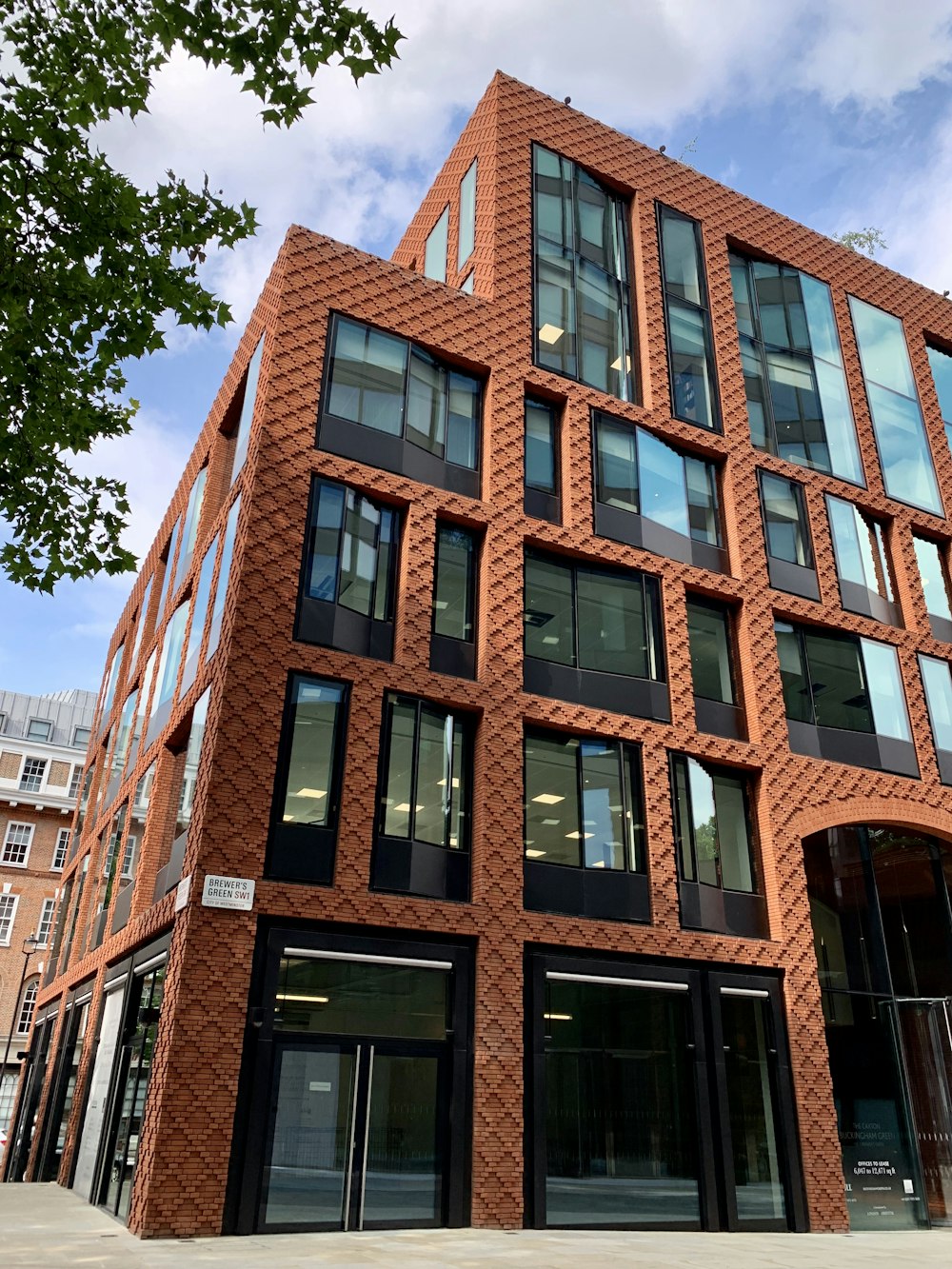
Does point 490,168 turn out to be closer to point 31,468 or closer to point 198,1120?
point 31,468

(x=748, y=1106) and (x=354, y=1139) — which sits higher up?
(x=748, y=1106)

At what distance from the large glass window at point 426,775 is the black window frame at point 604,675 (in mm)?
1858

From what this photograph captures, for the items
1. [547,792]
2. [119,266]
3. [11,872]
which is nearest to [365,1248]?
[547,792]

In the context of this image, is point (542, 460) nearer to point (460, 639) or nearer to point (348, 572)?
point (460, 639)

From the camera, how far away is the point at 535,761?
17781mm

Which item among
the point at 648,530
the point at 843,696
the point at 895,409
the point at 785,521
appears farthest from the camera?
the point at 895,409

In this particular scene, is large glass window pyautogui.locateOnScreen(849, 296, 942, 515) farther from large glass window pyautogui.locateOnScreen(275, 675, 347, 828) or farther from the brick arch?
large glass window pyautogui.locateOnScreen(275, 675, 347, 828)

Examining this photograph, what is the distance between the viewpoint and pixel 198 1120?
12.8 meters

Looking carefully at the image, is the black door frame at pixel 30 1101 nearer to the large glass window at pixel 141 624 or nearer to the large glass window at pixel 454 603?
the large glass window at pixel 141 624

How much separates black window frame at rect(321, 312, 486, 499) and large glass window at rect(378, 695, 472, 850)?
174 inches

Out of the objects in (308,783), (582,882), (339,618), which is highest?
(339,618)

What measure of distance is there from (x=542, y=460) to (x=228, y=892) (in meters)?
10.7

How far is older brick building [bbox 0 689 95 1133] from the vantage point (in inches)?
1821

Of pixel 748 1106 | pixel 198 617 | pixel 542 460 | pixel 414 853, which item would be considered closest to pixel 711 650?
pixel 542 460
